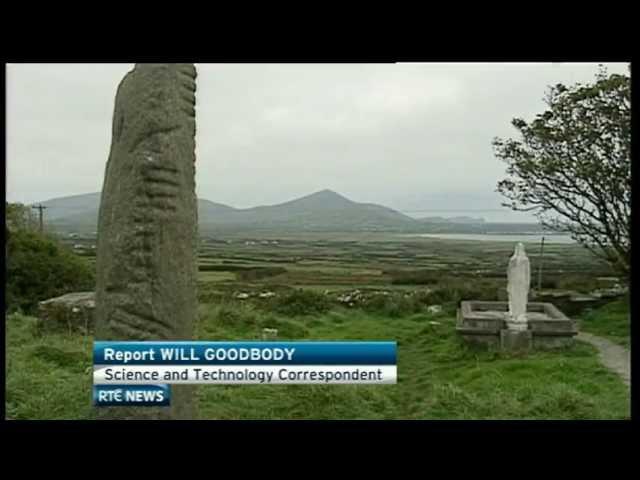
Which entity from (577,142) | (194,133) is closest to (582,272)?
(577,142)

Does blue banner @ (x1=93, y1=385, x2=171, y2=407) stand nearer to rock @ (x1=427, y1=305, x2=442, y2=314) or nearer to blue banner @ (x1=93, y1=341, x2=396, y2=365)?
blue banner @ (x1=93, y1=341, x2=396, y2=365)

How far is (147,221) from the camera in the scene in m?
2.79

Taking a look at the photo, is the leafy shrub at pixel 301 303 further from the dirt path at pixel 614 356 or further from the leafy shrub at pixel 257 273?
the dirt path at pixel 614 356

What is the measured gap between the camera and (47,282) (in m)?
4.78

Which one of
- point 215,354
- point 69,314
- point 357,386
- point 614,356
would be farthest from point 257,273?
point 614,356

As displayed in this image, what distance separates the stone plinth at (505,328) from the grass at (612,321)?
20cm

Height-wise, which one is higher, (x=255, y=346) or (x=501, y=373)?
(x=255, y=346)

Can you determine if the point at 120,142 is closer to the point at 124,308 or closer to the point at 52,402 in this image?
the point at 124,308

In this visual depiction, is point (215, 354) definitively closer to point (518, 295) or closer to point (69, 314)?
point (69, 314)

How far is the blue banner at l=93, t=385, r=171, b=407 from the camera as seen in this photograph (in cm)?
281

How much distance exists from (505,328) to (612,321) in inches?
38.0

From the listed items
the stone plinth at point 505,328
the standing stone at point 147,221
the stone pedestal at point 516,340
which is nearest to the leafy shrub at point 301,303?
the standing stone at point 147,221

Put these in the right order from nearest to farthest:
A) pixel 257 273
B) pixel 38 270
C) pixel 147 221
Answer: pixel 147 221 < pixel 257 273 < pixel 38 270
